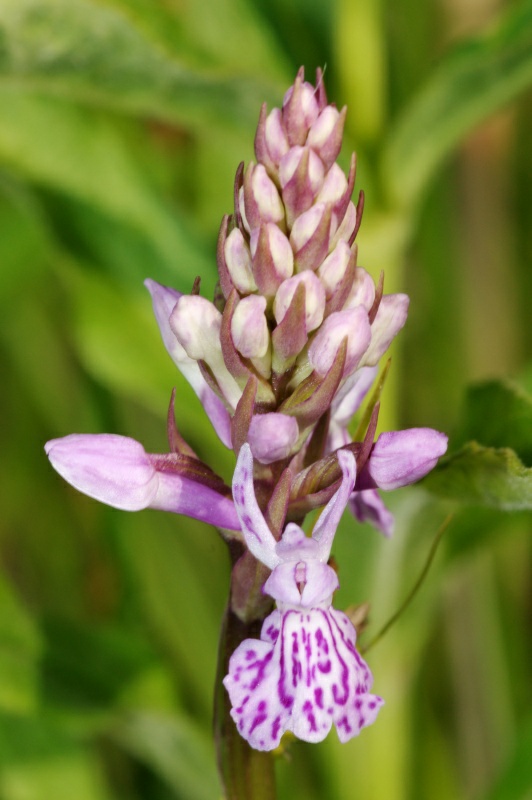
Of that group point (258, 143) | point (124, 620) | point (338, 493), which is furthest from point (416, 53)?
point (338, 493)

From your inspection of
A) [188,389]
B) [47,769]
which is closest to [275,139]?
[188,389]

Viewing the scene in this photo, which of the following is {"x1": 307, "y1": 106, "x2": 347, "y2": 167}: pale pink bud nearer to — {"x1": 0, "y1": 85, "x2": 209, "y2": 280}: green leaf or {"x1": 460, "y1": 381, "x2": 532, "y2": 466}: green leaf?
{"x1": 460, "y1": 381, "x2": 532, "y2": 466}: green leaf

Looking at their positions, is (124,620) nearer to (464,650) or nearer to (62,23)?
(464,650)

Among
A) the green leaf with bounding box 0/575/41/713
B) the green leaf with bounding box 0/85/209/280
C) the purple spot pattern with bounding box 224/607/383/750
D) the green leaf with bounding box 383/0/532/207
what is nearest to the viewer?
the purple spot pattern with bounding box 224/607/383/750

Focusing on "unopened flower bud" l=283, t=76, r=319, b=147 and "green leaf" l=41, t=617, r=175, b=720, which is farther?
"green leaf" l=41, t=617, r=175, b=720

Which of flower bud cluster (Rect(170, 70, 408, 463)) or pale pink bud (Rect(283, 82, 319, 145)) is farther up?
pale pink bud (Rect(283, 82, 319, 145))

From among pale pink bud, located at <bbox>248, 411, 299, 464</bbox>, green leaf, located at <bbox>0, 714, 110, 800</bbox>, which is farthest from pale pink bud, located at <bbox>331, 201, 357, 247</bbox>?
green leaf, located at <bbox>0, 714, 110, 800</bbox>
